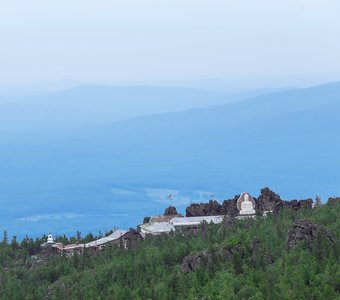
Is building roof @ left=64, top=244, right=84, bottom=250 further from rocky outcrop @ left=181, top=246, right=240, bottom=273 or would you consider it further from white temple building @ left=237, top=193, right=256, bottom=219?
rocky outcrop @ left=181, top=246, right=240, bottom=273

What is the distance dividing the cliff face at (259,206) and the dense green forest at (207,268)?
275 centimetres

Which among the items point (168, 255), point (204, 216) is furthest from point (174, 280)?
point (204, 216)

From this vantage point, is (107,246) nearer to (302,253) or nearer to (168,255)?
(168,255)

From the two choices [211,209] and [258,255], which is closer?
[258,255]

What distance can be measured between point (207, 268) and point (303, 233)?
358cm

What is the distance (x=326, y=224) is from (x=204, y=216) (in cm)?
1277

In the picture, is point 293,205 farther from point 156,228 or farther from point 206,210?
point 156,228

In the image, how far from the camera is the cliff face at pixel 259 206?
155 ft

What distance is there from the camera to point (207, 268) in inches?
1369

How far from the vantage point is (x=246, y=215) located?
156 feet

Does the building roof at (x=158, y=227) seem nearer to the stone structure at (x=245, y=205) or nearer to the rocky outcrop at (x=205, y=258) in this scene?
the stone structure at (x=245, y=205)

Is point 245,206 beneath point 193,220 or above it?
above

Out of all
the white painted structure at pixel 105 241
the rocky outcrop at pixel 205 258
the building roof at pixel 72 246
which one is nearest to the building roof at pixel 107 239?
the white painted structure at pixel 105 241

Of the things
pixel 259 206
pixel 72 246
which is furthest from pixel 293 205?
pixel 72 246
